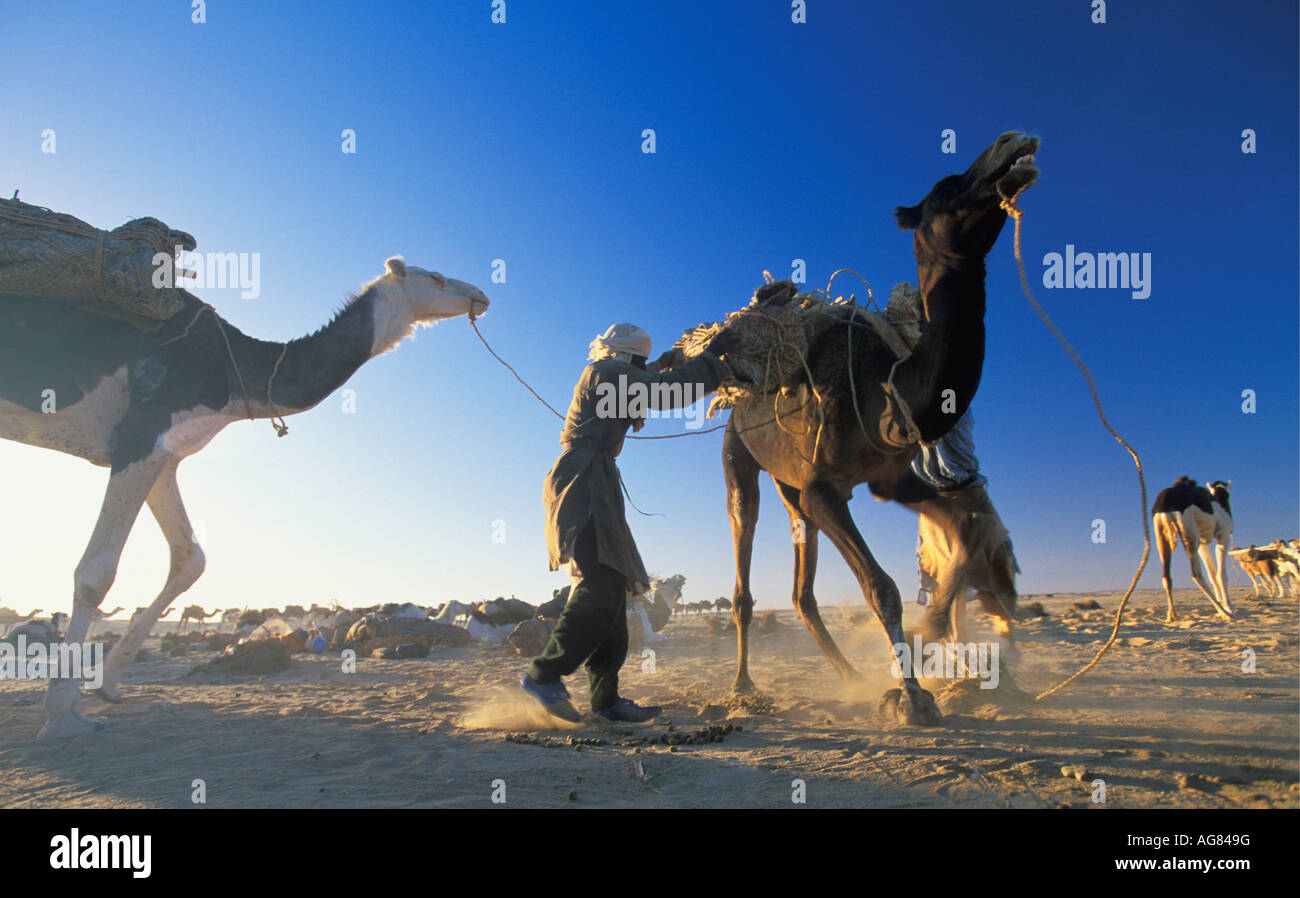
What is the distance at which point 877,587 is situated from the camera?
4.30 m

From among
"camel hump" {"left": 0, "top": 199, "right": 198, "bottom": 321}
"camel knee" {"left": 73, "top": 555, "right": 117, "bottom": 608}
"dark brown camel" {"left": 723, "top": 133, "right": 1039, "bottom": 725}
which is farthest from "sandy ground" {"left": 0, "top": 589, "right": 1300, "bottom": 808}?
"camel hump" {"left": 0, "top": 199, "right": 198, "bottom": 321}

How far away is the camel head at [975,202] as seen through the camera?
325 cm

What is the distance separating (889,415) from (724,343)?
52.4 inches

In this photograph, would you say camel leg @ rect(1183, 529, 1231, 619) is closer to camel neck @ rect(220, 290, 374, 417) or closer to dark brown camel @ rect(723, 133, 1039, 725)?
dark brown camel @ rect(723, 133, 1039, 725)

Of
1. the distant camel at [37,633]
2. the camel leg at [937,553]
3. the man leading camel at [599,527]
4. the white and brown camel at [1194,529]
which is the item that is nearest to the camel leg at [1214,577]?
the white and brown camel at [1194,529]

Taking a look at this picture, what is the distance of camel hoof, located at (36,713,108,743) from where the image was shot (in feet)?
13.5

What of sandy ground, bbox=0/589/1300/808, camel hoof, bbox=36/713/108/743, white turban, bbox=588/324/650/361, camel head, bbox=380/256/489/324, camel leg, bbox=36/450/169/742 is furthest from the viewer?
camel head, bbox=380/256/489/324

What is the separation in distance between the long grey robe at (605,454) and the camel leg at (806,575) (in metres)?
1.94

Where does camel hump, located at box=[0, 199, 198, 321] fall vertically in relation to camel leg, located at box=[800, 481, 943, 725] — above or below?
above

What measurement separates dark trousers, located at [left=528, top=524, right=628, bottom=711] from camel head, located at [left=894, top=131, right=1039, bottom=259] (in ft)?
9.46

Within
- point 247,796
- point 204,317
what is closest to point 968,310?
point 247,796

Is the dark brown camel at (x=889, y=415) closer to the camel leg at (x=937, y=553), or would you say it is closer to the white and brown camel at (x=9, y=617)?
the camel leg at (x=937, y=553)

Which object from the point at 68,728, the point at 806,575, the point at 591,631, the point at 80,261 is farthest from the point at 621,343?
the point at 68,728
